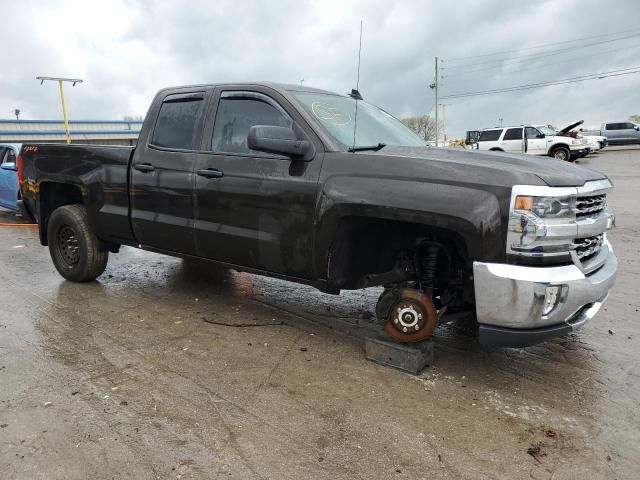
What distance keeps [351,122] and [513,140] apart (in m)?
21.9

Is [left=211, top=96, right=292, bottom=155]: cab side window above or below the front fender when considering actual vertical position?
above

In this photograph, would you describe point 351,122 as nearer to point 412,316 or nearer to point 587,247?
point 412,316

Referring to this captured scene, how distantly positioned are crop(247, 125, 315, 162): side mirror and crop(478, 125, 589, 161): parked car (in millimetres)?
21362

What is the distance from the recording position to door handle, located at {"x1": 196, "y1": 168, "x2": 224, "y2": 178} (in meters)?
4.00

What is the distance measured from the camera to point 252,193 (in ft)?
12.5

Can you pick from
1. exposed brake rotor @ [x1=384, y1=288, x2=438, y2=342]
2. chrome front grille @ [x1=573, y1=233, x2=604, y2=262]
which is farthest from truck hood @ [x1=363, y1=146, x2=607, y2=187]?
exposed brake rotor @ [x1=384, y1=288, x2=438, y2=342]

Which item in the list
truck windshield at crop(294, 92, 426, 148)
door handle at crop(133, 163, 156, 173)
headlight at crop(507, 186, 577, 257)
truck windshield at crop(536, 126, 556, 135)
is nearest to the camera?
headlight at crop(507, 186, 577, 257)

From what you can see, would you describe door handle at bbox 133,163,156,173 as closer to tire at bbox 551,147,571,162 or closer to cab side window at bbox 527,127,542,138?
tire at bbox 551,147,571,162

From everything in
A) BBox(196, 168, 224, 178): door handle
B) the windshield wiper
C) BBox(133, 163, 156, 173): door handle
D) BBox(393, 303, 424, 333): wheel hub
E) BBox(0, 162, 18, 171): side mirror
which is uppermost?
the windshield wiper

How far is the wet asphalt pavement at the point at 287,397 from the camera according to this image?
254 cm

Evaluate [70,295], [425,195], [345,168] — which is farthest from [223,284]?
[425,195]

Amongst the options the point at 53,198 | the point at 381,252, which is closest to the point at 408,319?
the point at 381,252

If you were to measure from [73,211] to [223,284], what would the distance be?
5.84 ft

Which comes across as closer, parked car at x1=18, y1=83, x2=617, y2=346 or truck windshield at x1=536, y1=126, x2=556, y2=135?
parked car at x1=18, y1=83, x2=617, y2=346
